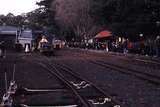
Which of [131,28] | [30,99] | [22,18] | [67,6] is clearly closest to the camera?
[30,99]

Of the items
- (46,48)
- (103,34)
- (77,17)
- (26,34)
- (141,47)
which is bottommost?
(46,48)

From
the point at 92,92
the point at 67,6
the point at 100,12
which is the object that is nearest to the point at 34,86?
the point at 92,92

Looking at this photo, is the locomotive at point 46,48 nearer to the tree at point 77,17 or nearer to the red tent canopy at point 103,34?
the tree at point 77,17

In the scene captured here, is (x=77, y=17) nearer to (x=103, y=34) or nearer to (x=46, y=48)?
(x=103, y=34)

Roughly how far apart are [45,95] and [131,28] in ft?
139

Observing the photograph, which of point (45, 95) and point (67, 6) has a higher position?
point (67, 6)

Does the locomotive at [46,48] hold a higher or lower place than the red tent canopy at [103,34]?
lower

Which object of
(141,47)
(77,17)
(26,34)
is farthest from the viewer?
(77,17)

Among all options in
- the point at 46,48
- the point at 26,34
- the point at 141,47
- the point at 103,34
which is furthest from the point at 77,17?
the point at 141,47

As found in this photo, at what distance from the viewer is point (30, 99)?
622 inches

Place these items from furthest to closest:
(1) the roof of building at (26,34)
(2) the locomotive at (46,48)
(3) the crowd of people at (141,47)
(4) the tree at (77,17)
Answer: (4) the tree at (77,17) → (1) the roof of building at (26,34) → (2) the locomotive at (46,48) → (3) the crowd of people at (141,47)

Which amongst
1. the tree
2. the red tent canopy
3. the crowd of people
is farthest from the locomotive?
the red tent canopy

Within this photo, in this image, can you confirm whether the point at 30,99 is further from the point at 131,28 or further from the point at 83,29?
the point at 83,29

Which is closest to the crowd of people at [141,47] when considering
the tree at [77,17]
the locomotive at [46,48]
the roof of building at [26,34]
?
the locomotive at [46,48]
